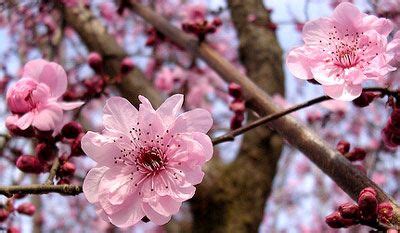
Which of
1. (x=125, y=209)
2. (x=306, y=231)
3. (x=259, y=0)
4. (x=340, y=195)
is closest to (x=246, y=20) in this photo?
(x=259, y=0)

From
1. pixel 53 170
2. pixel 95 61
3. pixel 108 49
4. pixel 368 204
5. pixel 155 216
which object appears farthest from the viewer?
pixel 108 49

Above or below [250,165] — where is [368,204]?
above

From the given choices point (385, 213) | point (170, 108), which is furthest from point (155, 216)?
point (385, 213)

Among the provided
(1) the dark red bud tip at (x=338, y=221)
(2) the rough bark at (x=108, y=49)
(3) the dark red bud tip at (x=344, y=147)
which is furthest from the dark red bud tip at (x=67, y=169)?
(2) the rough bark at (x=108, y=49)

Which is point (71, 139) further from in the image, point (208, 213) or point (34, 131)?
point (208, 213)

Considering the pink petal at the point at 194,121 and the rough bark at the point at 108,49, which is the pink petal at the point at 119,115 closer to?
the pink petal at the point at 194,121

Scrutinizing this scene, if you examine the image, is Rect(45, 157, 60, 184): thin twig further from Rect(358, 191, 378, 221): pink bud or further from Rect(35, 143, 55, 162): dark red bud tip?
Rect(358, 191, 378, 221): pink bud

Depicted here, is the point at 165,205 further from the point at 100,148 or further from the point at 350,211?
the point at 350,211
